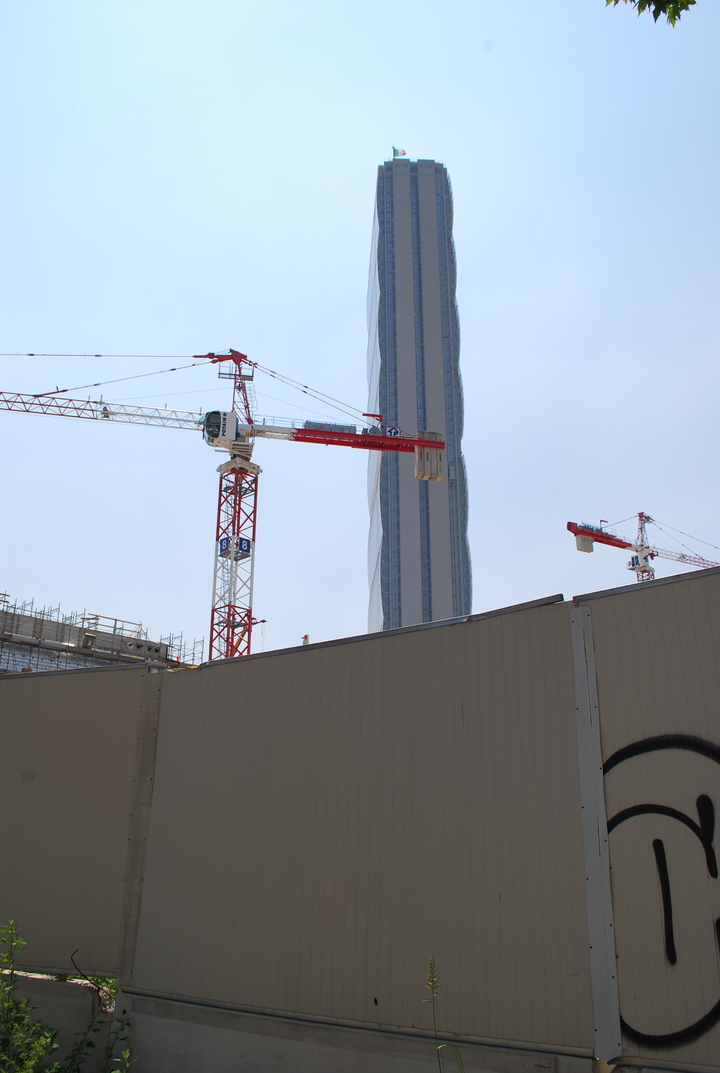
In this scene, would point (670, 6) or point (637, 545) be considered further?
point (637, 545)

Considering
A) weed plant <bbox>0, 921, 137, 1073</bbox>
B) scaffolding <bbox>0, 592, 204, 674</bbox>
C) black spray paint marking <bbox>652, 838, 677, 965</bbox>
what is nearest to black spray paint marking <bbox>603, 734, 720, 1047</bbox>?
black spray paint marking <bbox>652, 838, 677, 965</bbox>

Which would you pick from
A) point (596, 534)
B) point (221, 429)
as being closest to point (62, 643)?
point (221, 429)

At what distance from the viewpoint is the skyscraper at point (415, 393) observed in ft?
412

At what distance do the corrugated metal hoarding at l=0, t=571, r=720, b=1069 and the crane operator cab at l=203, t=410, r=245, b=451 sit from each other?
47.5 meters

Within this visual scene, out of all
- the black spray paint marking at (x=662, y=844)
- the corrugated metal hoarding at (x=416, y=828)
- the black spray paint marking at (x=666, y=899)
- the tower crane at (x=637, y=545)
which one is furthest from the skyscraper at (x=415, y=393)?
the black spray paint marking at (x=666, y=899)

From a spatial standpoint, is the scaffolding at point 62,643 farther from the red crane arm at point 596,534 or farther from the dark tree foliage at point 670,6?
the red crane arm at point 596,534

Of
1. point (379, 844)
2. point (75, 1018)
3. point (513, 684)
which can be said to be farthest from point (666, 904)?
point (75, 1018)

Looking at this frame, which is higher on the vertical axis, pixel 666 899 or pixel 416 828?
pixel 416 828

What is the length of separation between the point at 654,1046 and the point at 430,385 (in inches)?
5216

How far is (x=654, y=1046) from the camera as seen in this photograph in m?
7.27

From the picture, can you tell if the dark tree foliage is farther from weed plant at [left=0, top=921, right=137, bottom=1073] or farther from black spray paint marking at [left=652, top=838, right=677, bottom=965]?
weed plant at [left=0, top=921, right=137, bottom=1073]

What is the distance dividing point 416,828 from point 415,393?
12937 centimetres

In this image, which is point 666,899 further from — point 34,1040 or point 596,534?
point 596,534

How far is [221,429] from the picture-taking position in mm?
A: 59375
